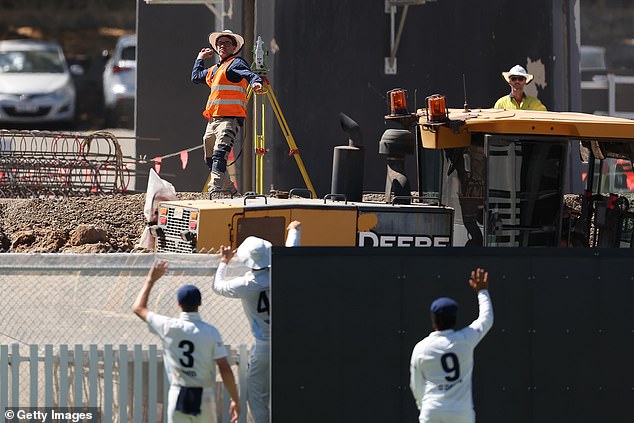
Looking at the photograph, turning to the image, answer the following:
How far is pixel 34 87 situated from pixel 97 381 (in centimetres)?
2225

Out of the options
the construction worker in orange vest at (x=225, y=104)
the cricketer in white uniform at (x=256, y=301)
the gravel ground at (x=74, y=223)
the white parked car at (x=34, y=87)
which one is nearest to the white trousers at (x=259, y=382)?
the cricketer in white uniform at (x=256, y=301)

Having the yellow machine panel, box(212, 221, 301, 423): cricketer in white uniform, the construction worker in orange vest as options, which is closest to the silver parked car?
the construction worker in orange vest

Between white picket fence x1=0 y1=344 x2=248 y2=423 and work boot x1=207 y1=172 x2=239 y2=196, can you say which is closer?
white picket fence x1=0 y1=344 x2=248 y2=423

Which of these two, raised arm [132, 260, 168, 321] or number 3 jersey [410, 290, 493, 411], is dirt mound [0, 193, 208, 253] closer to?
raised arm [132, 260, 168, 321]

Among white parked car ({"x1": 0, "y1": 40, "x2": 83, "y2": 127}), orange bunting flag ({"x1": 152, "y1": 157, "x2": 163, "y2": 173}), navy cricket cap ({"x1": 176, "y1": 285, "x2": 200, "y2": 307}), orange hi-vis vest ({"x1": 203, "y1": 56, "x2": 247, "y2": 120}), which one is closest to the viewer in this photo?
navy cricket cap ({"x1": 176, "y1": 285, "x2": 200, "y2": 307})

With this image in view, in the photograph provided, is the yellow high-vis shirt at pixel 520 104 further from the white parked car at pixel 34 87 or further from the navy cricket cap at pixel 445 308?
the white parked car at pixel 34 87

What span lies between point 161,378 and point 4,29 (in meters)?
37.0

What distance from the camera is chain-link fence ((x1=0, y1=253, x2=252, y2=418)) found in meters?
11.3

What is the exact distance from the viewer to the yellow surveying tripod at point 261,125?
56.4ft

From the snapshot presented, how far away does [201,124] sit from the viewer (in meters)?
26.5

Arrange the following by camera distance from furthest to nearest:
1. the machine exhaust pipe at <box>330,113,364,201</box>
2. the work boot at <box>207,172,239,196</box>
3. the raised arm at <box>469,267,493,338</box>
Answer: the work boot at <box>207,172,239,196</box>, the machine exhaust pipe at <box>330,113,364,201</box>, the raised arm at <box>469,267,493,338</box>

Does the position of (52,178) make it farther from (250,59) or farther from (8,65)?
(8,65)

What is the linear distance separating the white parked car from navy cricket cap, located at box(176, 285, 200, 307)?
22402 millimetres

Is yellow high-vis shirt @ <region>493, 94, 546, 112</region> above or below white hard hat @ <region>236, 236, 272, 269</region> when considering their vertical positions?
above
